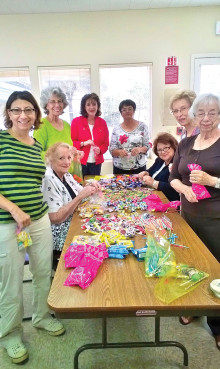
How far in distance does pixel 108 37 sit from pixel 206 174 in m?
3.17

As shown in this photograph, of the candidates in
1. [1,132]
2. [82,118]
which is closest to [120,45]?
[82,118]

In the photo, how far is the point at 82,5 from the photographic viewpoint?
360 centimetres

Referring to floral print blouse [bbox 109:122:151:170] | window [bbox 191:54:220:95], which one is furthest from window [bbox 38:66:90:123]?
window [bbox 191:54:220:95]

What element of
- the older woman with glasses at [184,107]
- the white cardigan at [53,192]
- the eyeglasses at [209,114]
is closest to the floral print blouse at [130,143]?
the older woman with glasses at [184,107]

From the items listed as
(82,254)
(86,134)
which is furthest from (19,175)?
(86,134)

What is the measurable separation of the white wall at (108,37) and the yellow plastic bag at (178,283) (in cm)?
350

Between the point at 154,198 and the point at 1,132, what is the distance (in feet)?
3.68

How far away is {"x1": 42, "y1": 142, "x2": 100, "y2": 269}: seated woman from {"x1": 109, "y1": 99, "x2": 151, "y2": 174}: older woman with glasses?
3.69 ft

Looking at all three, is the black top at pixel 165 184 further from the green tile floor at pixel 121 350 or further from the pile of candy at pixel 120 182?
the green tile floor at pixel 121 350

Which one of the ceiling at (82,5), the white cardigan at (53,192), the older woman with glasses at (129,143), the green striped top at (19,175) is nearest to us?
the green striped top at (19,175)

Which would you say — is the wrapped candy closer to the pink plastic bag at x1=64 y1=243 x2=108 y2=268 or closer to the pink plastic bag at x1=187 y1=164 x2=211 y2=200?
the pink plastic bag at x1=64 y1=243 x2=108 y2=268

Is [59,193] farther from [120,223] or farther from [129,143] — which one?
[129,143]

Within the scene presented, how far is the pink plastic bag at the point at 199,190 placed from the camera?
62.1 inches

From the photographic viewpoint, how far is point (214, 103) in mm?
1602
